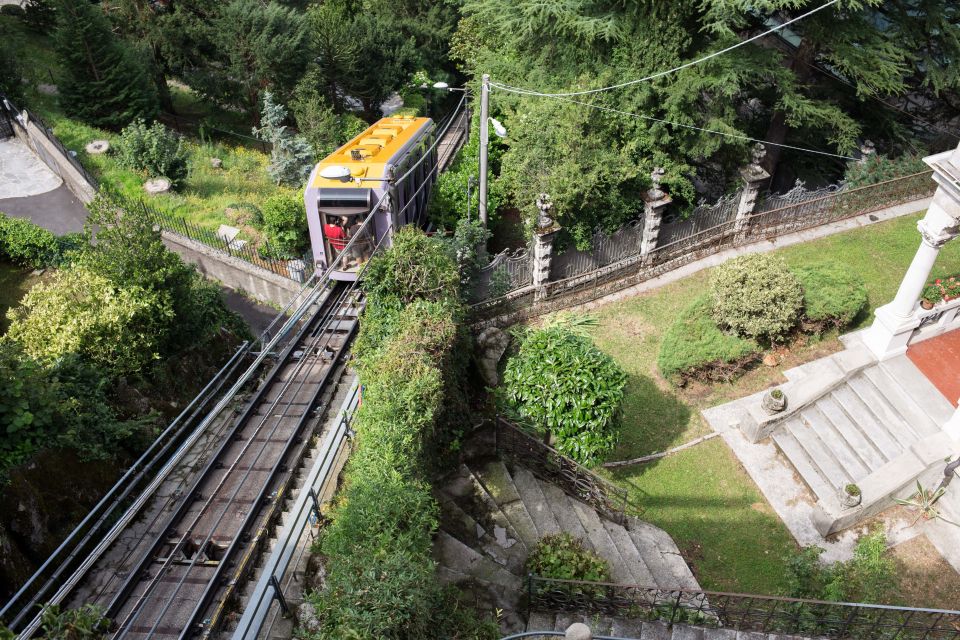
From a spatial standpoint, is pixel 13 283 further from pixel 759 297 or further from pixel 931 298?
pixel 931 298

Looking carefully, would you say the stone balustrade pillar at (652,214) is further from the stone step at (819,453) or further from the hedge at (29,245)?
the hedge at (29,245)

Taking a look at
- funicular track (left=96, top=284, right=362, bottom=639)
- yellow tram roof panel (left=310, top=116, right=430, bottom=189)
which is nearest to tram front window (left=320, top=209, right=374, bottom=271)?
yellow tram roof panel (left=310, top=116, right=430, bottom=189)

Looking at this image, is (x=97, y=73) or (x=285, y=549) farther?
(x=97, y=73)

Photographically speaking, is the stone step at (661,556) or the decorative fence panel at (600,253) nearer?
the stone step at (661,556)

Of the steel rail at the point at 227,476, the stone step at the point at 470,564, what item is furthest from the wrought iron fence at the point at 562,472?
the steel rail at the point at 227,476

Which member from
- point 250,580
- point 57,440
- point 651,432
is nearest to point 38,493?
point 57,440

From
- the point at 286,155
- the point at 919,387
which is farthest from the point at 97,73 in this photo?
the point at 919,387

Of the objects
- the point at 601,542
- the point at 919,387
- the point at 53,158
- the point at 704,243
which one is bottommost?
the point at 601,542
